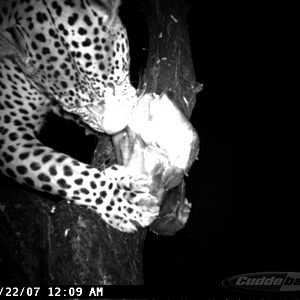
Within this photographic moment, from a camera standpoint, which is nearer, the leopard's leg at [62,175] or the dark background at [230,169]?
the leopard's leg at [62,175]

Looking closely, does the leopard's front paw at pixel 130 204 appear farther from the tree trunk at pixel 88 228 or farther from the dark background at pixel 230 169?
the dark background at pixel 230 169

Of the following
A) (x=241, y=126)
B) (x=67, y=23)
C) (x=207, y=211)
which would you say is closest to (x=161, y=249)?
(x=207, y=211)

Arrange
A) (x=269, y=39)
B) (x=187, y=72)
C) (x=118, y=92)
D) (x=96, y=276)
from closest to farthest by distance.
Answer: (x=96, y=276)
(x=118, y=92)
(x=187, y=72)
(x=269, y=39)

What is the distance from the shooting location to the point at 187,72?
2.18 meters

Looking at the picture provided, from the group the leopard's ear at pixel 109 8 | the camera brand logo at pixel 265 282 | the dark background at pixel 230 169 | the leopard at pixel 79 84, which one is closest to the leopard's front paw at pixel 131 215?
the leopard at pixel 79 84

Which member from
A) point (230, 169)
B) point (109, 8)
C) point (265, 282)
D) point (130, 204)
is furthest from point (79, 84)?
point (230, 169)

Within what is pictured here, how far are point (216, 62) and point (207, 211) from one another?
8.22 ft

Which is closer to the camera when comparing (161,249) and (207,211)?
(161,249)

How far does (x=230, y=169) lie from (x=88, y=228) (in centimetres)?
407

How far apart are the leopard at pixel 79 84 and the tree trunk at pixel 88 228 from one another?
128mm

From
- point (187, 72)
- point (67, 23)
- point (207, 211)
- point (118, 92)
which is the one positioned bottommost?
point (207, 211)

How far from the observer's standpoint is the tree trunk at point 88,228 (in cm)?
172

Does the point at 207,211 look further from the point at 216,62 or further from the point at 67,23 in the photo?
the point at 67,23

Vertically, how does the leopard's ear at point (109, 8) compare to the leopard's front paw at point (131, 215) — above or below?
above
